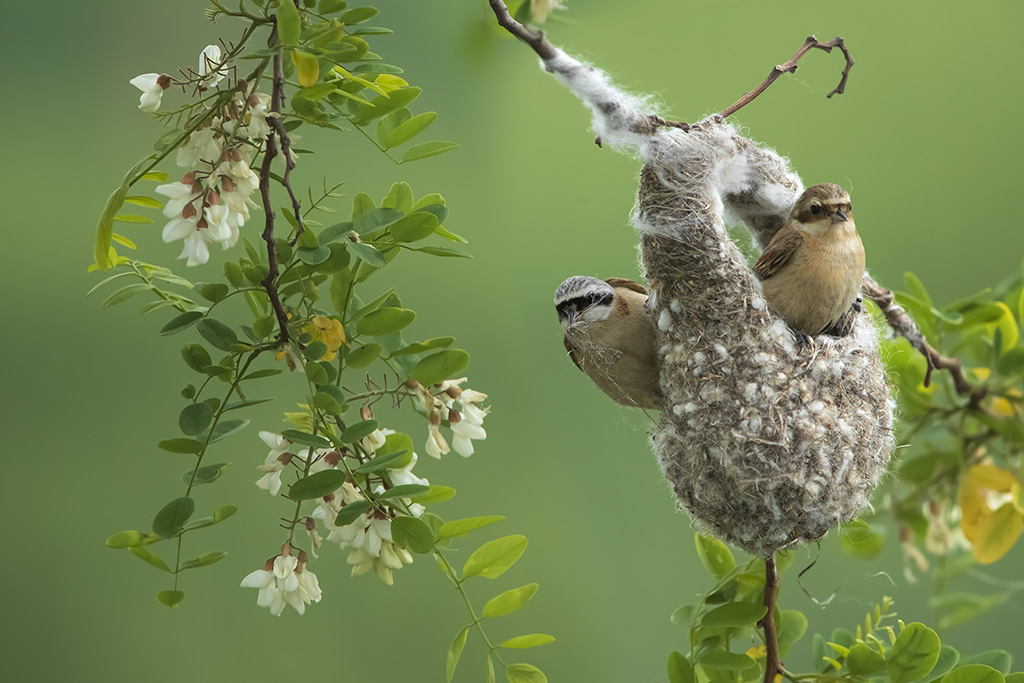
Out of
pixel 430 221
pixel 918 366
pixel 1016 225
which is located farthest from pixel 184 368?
pixel 1016 225

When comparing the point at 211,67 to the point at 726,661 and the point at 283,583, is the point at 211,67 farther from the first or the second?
the point at 726,661

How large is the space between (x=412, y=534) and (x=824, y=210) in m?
0.62

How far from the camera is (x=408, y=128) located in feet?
3.12

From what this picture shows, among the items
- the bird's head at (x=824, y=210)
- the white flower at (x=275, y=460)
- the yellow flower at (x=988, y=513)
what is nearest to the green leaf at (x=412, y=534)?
the white flower at (x=275, y=460)

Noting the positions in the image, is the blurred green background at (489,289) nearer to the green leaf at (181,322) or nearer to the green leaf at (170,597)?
the green leaf at (181,322)

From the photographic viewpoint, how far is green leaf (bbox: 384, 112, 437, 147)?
94 cm

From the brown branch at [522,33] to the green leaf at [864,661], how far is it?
2.85ft

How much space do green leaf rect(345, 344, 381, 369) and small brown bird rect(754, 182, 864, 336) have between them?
0.49m

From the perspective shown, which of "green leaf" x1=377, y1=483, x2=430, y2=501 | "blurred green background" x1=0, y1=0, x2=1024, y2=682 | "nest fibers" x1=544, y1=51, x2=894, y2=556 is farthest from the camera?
"blurred green background" x1=0, y1=0, x2=1024, y2=682

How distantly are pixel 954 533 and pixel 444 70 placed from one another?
1617 millimetres

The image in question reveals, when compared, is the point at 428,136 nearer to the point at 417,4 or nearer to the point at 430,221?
the point at 417,4

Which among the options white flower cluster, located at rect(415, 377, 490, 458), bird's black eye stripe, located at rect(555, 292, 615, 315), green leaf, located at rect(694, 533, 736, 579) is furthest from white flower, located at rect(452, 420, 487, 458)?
green leaf, located at rect(694, 533, 736, 579)

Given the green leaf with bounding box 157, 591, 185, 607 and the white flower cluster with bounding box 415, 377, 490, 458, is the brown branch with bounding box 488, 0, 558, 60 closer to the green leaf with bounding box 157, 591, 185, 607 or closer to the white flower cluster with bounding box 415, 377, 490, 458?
the white flower cluster with bounding box 415, 377, 490, 458

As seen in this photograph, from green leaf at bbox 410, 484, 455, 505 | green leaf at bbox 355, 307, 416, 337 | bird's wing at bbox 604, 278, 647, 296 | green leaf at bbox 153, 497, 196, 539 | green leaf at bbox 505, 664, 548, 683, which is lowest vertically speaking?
green leaf at bbox 505, 664, 548, 683
